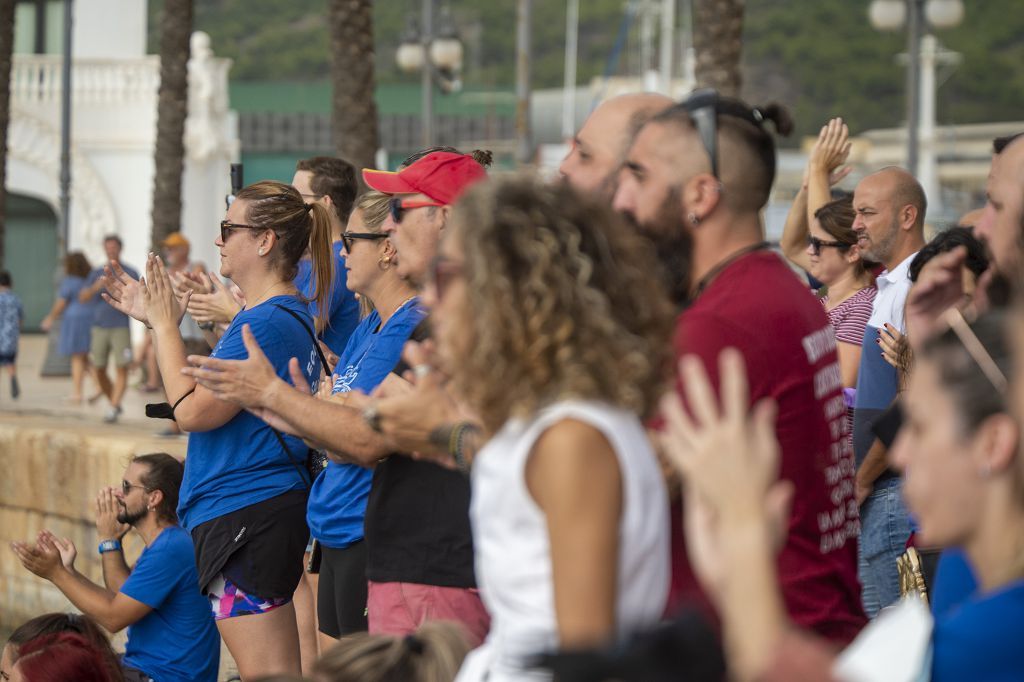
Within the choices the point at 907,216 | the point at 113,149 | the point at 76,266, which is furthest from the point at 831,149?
the point at 113,149

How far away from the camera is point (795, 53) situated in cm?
8475

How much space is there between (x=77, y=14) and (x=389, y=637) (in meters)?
29.7

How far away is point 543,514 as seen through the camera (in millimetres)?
2471

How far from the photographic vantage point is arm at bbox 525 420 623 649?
2.40 meters

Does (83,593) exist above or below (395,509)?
below

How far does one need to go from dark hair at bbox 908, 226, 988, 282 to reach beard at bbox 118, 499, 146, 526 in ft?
11.0

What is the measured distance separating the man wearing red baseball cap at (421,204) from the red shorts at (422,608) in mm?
906

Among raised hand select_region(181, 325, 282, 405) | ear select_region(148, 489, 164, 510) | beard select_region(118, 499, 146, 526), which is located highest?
raised hand select_region(181, 325, 282, 405)

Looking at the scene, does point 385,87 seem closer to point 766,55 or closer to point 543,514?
point 543,514

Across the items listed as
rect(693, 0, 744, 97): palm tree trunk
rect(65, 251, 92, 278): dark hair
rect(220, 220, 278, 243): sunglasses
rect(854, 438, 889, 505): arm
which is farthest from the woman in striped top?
rect(65, 251, 92, 278): dark hair

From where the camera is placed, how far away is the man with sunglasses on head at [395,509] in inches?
153

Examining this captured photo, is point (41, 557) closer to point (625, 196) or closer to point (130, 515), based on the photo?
point (130, 515)

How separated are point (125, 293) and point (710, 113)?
103 inches

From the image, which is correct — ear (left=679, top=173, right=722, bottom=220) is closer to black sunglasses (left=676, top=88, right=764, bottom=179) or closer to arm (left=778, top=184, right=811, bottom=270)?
black sunglasses (left=676, top=88, right=764, bottom=179)
